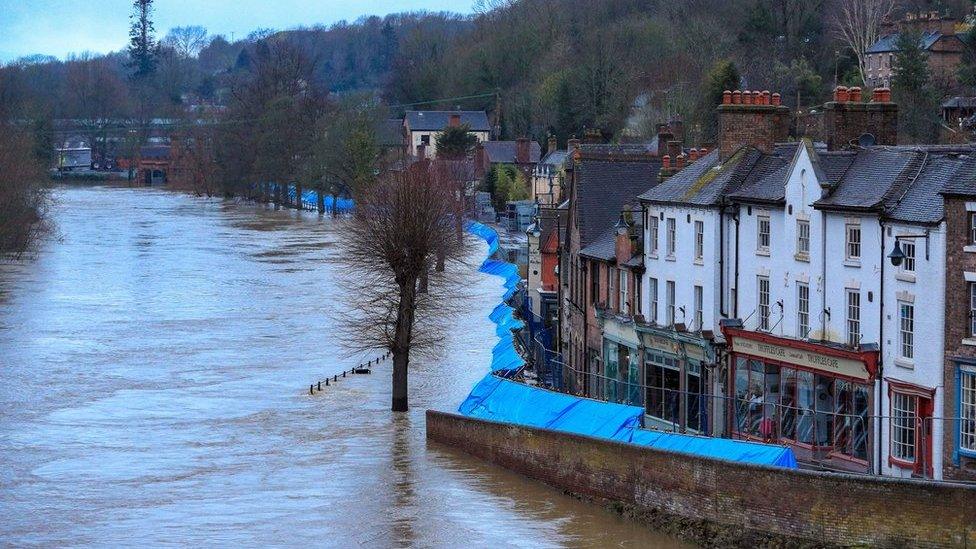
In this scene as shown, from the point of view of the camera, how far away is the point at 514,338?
54000mm

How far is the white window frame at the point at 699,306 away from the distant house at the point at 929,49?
179 ft

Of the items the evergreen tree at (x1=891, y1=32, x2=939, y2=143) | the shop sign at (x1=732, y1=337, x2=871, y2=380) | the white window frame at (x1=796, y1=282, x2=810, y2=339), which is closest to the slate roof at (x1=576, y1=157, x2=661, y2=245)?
the shop sign at (x1=732, y1=337, x2=871, y2=380)

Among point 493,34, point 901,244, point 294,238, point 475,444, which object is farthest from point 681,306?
point 493,34

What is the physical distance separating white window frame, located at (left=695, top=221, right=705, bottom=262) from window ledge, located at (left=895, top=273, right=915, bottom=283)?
772cm

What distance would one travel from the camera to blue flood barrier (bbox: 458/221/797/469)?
29.4m

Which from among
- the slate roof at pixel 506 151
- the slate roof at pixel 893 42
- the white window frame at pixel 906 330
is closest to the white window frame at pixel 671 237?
the white window frame at pixel 906 330

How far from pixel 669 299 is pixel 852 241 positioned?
7.84m

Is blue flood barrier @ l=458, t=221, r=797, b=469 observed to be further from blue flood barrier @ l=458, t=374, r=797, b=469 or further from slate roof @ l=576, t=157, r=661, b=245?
slate roof @ l=576, t=157, r=661, b=245

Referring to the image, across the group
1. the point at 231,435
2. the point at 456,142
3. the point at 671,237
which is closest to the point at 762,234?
the point at 671,237

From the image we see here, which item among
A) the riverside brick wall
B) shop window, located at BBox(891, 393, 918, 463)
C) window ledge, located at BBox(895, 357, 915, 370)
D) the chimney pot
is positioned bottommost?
the riverside brick wall

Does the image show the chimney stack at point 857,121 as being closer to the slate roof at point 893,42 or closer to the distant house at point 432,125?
the slate roof at point 893,42

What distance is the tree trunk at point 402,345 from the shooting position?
145 feet

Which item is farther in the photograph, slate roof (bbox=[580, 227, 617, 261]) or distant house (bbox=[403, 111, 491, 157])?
distant house (bbox=[403, 111, 491, 157])

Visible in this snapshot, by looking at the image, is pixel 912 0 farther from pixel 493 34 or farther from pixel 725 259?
pixel 725 259
